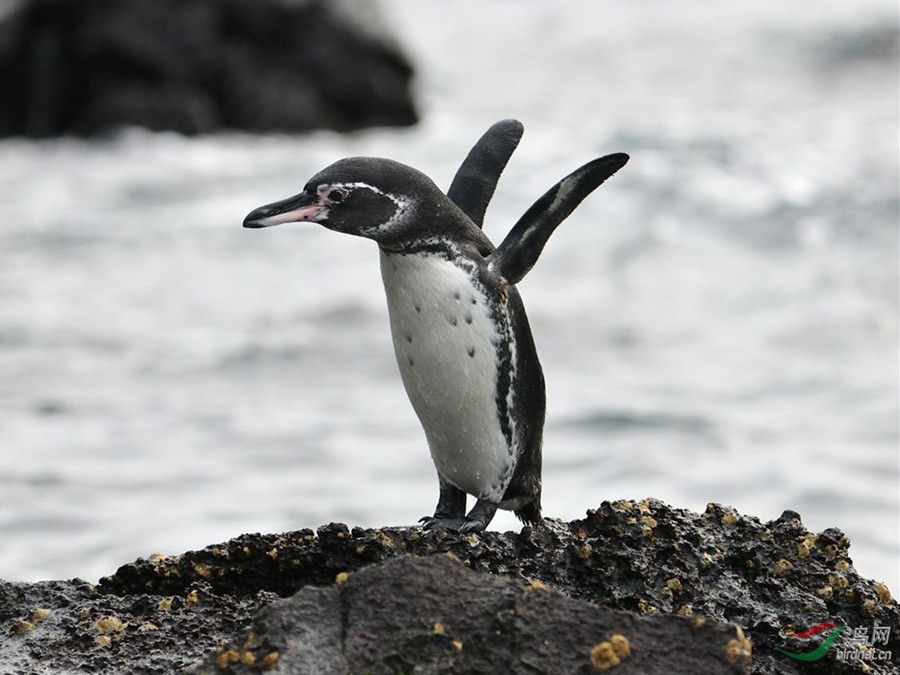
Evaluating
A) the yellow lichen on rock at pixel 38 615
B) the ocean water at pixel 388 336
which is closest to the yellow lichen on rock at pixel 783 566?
the yellow lichen on rock at pixel 38 615

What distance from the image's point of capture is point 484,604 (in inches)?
104

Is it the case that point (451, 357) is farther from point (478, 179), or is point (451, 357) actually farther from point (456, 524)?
point (478, 179)

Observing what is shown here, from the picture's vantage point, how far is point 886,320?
10.3 m

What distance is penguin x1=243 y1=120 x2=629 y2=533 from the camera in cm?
358

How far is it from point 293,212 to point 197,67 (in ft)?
48.1

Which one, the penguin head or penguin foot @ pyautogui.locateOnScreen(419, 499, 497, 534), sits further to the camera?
penguin foot @ pyautogui.locateOnScreen(419, 499, 497, 534)

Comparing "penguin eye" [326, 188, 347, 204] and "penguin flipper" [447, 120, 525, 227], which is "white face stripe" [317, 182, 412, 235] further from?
"penguin flipper" [447, 120, 525, 227]

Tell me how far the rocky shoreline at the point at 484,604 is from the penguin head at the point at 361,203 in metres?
0.76

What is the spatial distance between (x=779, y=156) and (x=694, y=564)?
12.5 metres

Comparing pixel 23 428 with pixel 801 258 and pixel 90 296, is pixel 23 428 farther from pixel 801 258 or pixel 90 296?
pixel 801 258

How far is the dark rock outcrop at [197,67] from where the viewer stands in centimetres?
1742

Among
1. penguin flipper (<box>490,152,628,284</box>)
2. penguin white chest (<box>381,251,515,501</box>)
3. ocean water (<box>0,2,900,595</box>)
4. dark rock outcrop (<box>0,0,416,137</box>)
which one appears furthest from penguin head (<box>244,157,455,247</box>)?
dark rock outcrop (<box>0,0,416,137</box>)

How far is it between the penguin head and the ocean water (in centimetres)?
391

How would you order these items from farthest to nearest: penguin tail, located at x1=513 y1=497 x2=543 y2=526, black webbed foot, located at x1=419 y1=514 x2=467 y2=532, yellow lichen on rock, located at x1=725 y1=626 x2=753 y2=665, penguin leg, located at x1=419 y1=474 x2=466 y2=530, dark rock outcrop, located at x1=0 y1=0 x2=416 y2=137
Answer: dark rock outcrop, located at x1=0 y1=0 x2=416 y2=137
penguin tail, located at x1=513 y1=497 x2=543 y2=526
penguin leg, located at x1=419 y1=474 x2=466 y2=530
black webbed foot, located at x1=419 y1=514 x2=467 y2=532
yellow lichen on rock, located at x1=725 y1=626 x2=753 y2=665
